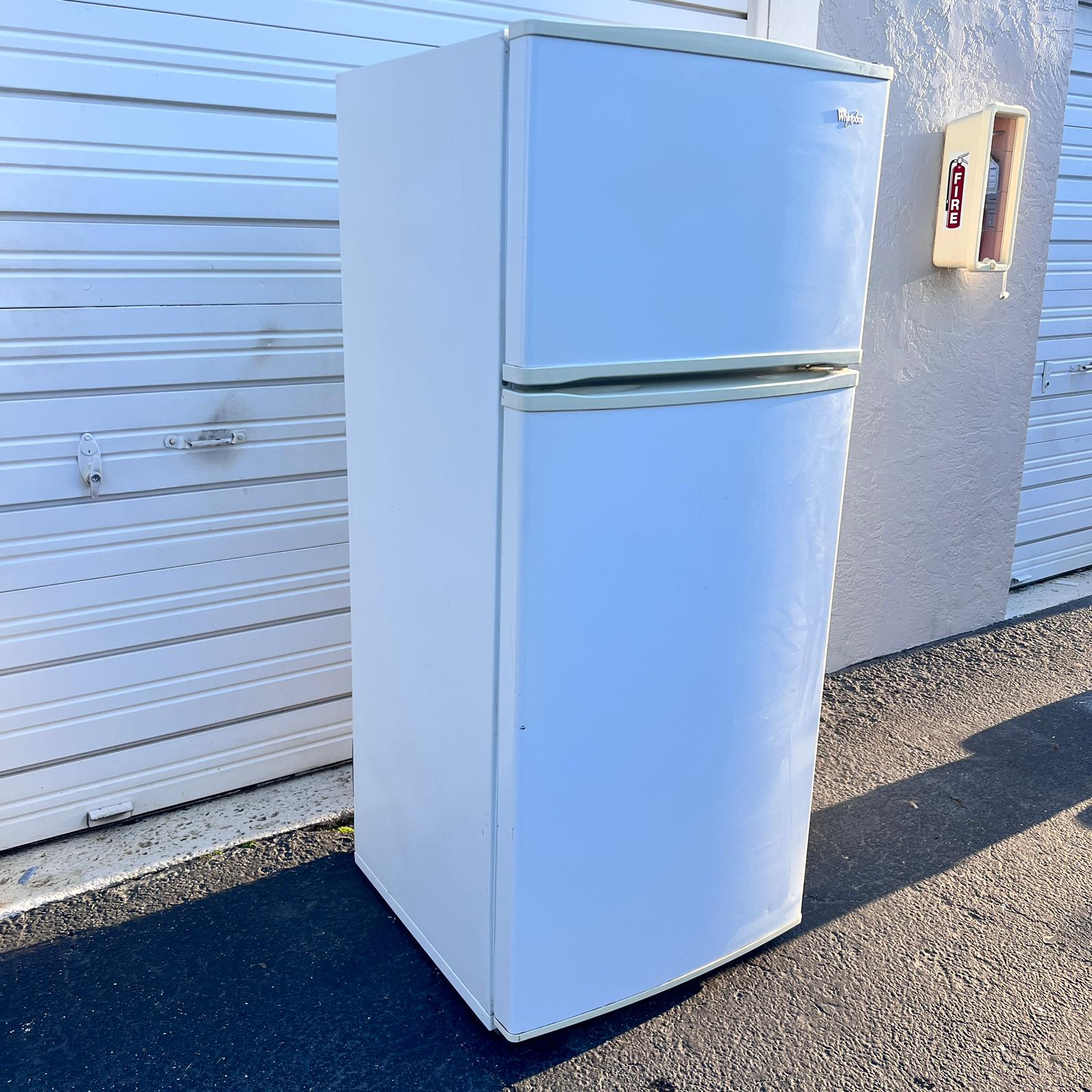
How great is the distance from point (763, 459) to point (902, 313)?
210cm

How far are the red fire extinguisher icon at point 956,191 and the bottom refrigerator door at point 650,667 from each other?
6.52ft

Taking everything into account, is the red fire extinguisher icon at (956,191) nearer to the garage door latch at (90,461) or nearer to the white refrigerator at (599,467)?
the white refrigerator at (599,467)

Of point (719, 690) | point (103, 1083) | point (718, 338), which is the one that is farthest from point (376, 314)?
point (103, 1083)

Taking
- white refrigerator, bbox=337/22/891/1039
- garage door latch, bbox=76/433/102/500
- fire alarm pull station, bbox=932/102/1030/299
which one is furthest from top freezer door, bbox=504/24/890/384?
fire alarm pull station, bbox=932/102/1030/299

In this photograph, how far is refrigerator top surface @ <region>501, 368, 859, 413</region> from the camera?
189 cm

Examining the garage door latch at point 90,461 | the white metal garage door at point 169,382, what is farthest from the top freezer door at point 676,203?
the garage door latch at point 90,461

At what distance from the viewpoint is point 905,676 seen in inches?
165

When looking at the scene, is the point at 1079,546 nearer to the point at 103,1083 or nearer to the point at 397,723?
the point at 397,723

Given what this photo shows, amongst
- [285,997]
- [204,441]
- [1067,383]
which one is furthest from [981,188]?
[285,997]

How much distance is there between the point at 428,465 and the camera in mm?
2240

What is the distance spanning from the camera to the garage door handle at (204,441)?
288 centimetres

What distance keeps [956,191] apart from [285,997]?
3541 mm

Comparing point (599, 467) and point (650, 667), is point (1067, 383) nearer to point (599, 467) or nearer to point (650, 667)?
point (650, 667)

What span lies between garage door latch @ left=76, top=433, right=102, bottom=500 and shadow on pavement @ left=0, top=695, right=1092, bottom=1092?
3.83 ft
